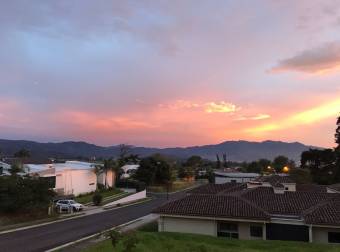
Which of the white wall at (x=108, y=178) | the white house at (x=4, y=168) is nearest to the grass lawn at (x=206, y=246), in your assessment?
the white house at (x=4, y=168)

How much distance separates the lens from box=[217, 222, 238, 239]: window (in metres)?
36.2

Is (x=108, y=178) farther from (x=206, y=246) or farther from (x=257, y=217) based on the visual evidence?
(x=206, y=246)

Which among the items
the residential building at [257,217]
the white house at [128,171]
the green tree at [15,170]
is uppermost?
the green tree at [15,170]

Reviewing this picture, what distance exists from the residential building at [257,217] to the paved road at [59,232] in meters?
8.35

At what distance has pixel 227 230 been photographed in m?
36.4

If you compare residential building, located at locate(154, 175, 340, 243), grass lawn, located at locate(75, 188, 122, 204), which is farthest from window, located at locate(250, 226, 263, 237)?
grass lawn, located at locate(75, 188, 122, 204)

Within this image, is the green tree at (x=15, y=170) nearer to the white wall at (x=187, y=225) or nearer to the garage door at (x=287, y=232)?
the white wall at (x=187, y=225)

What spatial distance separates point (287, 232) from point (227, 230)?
184 inches

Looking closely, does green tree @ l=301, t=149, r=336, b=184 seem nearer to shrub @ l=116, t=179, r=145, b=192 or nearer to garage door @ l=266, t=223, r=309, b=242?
shrub @ l=116, t=179, r=145, b=192

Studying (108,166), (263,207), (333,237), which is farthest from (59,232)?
(108,166)

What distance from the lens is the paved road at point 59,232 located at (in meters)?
34.2

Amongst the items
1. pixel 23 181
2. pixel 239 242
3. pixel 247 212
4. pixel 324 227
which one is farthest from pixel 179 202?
pixel 23 181

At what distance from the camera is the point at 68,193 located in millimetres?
Result: 69125

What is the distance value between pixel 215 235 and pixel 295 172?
54.2 meters
